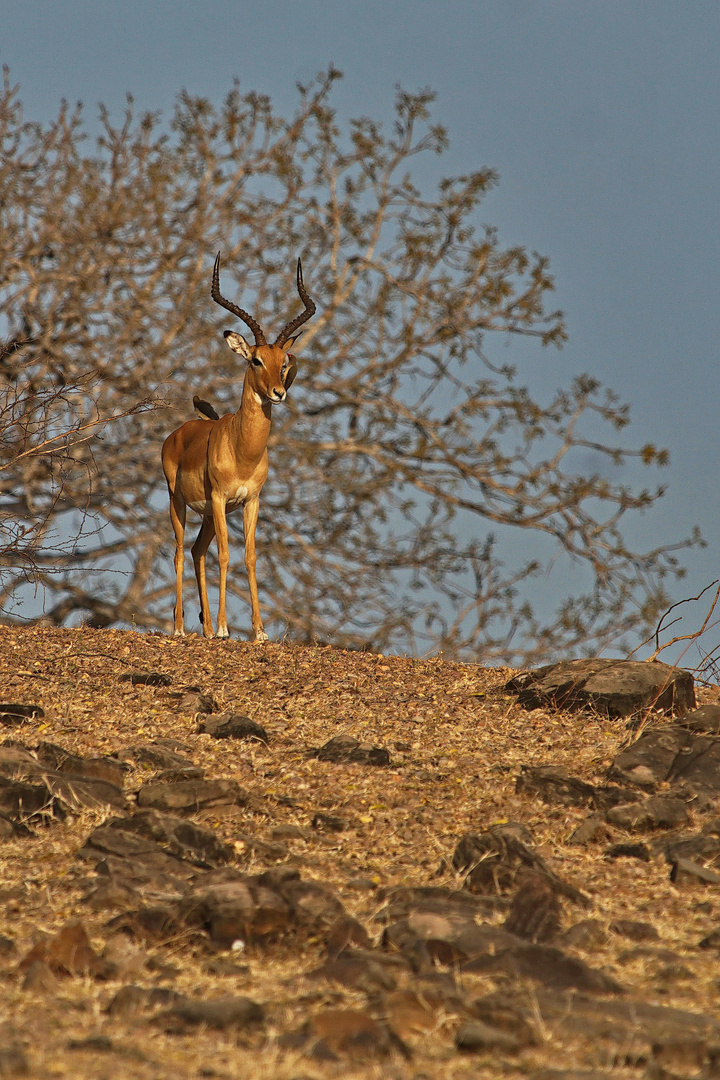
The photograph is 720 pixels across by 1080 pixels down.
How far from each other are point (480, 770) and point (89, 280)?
42.5 feet

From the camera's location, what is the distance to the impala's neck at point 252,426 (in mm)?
11906

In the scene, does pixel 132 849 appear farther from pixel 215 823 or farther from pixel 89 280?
pixel 89 280

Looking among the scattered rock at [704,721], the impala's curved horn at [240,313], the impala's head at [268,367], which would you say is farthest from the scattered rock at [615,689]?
the impala's curved horn at [240,313]

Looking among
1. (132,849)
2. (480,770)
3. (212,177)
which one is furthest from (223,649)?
(212,177)

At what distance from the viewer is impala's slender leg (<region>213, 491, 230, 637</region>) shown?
11.2 metres

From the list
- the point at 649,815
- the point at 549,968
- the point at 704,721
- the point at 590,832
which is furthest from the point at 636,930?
the point at 704,721

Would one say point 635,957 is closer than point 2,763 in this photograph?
Yes

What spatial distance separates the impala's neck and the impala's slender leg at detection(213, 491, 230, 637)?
0.58 metres

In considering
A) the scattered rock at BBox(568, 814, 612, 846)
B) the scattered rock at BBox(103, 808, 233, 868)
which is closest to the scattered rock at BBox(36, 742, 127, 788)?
the scattered rock at BBox(103, 808, 233, 868)

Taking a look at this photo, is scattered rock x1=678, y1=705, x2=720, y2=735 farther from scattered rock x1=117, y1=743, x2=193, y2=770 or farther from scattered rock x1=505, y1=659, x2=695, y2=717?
scattered rock x1=117, y1=743, x2=193, y2=770

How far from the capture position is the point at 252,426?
11.9 m

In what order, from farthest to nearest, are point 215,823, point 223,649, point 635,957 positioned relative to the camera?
point 223,649 < point 215,823 < point 635,957

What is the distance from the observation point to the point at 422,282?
18.2 m

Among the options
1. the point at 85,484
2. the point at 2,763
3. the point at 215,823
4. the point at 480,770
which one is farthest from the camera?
the point at 85,484
